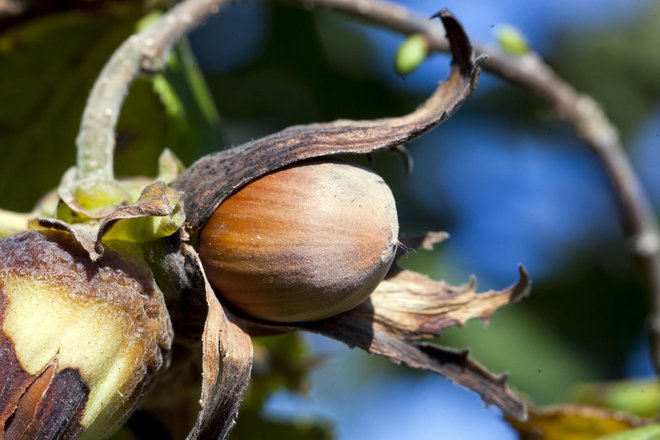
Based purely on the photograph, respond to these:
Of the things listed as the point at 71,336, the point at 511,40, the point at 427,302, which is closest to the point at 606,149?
the point at 511,40

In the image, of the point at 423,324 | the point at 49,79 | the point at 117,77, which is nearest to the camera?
the point at 423,324

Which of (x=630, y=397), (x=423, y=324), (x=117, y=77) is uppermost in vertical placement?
(x=117, y=77)

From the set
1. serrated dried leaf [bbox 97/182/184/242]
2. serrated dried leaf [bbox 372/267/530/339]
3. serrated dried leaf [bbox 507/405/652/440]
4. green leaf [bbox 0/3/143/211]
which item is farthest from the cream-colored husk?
serrated dried leaf [bbox 507/405/652/440]

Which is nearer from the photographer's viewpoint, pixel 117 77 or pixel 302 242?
pixel 302 242

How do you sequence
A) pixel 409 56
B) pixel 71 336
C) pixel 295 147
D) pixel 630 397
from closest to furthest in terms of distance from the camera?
1. pixel 71 336
2. pixel 295 147
3. pixel 409 56
4. pixel 630 397

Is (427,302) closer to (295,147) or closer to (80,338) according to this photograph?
(295,147)

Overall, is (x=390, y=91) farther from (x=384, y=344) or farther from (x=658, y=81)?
(x=384, y=344)
